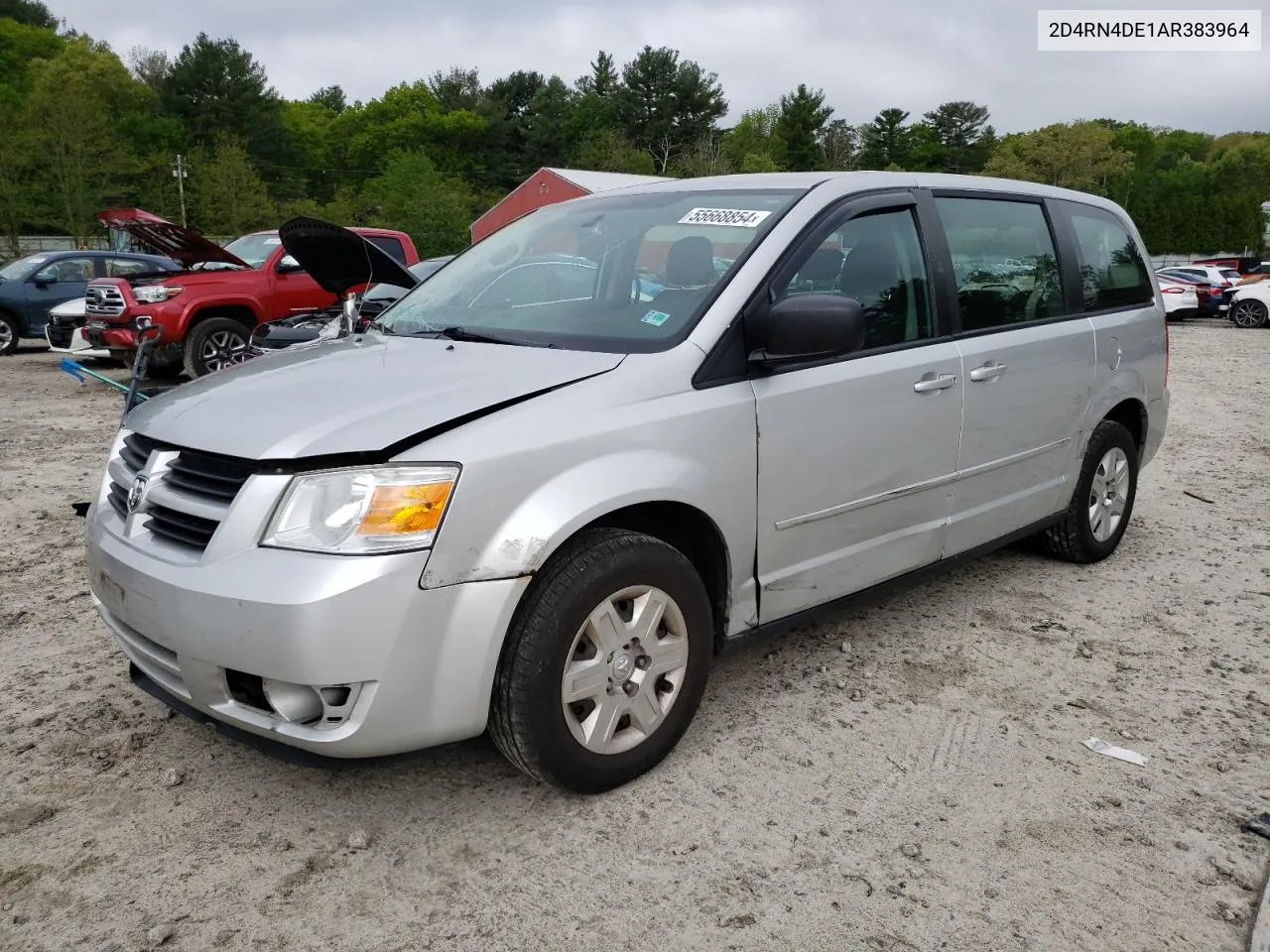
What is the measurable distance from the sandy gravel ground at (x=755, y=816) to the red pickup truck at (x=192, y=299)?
7.04 metres

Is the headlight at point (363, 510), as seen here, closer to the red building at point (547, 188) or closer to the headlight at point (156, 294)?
the headlight at point (156, 294)

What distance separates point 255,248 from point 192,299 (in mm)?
1488

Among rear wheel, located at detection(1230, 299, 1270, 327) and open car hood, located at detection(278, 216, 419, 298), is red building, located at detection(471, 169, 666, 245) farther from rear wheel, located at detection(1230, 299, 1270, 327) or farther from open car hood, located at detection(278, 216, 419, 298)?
open car hood, located at detection(278, 216, 419, 298)

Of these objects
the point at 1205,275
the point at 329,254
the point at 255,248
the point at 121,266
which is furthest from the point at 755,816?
the point at 1205,275

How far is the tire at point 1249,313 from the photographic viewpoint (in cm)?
2308

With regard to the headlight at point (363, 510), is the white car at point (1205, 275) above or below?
above

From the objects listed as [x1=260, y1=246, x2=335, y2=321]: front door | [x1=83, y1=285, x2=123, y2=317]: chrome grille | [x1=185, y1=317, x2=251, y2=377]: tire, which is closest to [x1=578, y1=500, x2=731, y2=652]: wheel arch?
[x1=185, y1=317, x2=251, y2=377]: tire

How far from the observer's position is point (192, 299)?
10641mm

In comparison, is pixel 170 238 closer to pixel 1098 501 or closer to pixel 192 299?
pixel 192 299

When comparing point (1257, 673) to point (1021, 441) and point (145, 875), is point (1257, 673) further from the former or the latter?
point (145, 875)

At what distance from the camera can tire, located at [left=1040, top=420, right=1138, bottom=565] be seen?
4.62 metres

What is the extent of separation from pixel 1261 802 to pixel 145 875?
300cm

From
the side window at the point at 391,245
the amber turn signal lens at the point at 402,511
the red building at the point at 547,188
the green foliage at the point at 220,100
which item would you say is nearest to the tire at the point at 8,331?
the side window at the point at 391,245

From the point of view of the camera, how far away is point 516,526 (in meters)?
2.41
